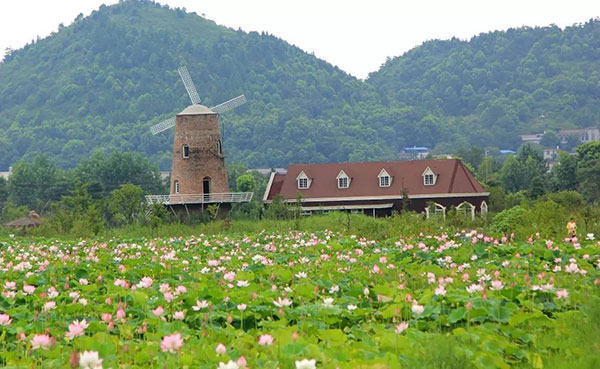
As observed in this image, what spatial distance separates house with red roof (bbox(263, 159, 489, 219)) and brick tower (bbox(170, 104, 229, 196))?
173 inches

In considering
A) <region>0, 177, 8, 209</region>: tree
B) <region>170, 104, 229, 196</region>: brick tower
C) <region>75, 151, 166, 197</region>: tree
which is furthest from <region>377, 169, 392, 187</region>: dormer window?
<region>0, 177, 8, 209</region>: tree

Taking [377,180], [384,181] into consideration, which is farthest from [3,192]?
[384,181]

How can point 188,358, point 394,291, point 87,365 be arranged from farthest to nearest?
point 394,291
point 188,358
point 87,365

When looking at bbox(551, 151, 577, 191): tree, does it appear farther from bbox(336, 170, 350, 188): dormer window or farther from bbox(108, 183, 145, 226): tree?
bbox(108, 183, 145, 226): tree

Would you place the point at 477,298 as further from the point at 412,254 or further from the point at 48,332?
the point at 412,254

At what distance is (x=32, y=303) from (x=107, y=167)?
288 ft

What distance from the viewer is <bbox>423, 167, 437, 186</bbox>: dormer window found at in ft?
174

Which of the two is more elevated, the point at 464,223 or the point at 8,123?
the point at 8,123

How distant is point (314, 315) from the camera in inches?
377

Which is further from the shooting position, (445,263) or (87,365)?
(445,263)

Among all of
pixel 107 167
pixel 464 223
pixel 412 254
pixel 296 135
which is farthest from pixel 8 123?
pixel 412 254

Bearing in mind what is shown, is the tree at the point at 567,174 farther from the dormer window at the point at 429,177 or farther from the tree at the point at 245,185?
the dormer window at the point at 429,177

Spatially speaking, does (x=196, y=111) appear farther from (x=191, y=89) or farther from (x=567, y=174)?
(x=567, y=174)

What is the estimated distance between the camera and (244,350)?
788 centimetres
